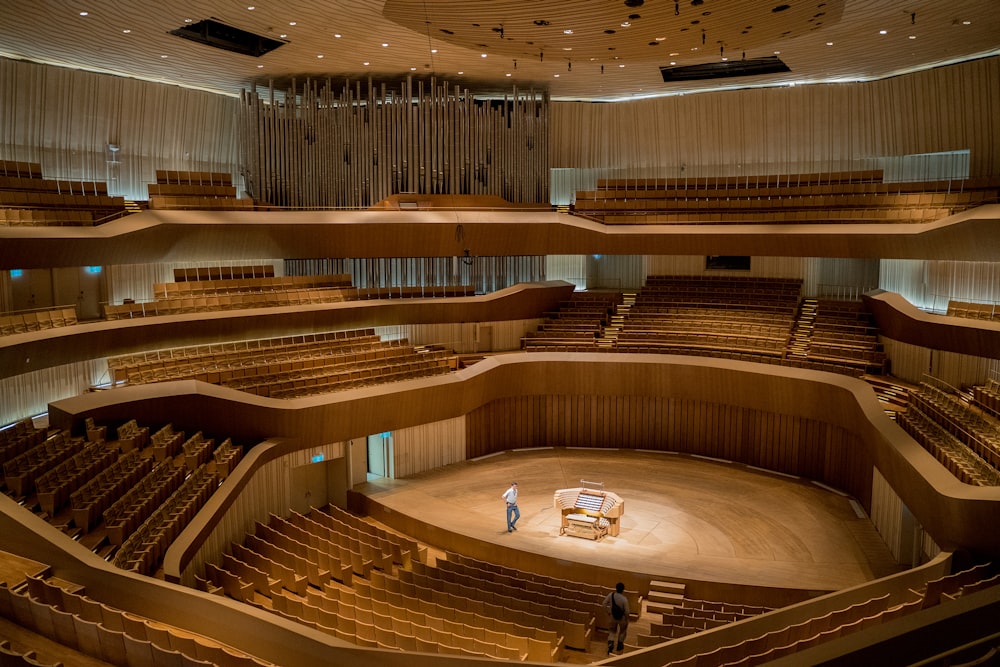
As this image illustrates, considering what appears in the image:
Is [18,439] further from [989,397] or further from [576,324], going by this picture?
[989,397]

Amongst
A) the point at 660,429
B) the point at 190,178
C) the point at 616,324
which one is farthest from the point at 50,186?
the point at 660,429

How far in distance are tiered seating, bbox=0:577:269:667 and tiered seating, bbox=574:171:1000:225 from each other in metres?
10.5

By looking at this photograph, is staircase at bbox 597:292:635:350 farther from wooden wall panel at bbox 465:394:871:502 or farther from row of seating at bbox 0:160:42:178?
row of seating at bbox 0:160:42:178

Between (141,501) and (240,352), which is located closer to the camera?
(141,501)

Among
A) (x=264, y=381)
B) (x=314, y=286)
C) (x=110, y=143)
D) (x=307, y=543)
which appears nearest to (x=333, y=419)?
(x=264, y=381)

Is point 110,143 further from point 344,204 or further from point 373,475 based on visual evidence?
point 373,475

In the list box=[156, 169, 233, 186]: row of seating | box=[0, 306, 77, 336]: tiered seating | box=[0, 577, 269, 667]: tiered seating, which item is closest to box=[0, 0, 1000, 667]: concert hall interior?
box=[0, 577, 269, 667]: tiered seating

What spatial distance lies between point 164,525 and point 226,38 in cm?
704

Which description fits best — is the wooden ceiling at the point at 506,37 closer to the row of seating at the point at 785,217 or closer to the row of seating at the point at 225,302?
the row of seating at the point at 785,217

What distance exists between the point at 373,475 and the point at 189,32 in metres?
6.14

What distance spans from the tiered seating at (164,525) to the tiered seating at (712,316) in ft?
22.9

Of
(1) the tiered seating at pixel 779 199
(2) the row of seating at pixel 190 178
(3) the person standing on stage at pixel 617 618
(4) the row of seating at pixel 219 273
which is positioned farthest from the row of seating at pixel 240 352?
(3) the person standing on stage at pixel 617 618

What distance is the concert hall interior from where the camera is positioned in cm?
605

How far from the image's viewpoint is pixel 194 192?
12203 millimetres
